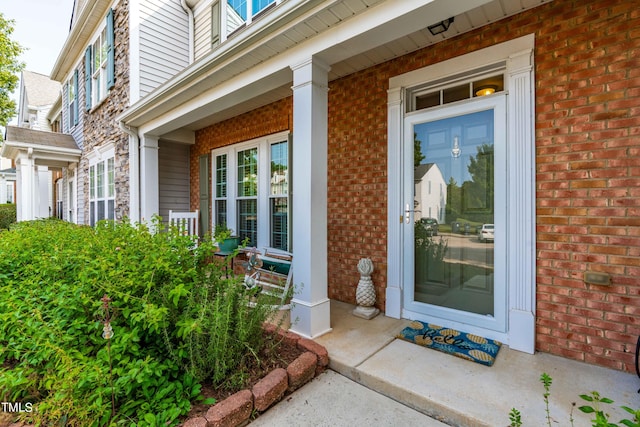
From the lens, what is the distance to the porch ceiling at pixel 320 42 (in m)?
2.05

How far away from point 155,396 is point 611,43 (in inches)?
141

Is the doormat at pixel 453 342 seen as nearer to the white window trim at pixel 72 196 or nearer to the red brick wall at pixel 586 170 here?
the red brick wall at pixel 586 170

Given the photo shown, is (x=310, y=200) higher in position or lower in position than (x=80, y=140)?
lower

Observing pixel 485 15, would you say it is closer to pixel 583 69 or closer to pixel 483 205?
pixel 583 69

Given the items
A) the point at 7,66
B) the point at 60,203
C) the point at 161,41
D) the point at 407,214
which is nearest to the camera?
the point at 407,214

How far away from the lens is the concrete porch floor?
1.66 meters

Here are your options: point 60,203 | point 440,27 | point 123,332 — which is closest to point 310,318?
point 123,332

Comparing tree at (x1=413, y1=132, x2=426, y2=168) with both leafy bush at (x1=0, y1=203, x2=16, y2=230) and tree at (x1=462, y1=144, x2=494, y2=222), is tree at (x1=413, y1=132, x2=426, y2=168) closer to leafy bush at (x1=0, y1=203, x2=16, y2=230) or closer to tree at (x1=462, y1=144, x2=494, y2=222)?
tree at (x1=462, y1=144, x2=494, y2=222)

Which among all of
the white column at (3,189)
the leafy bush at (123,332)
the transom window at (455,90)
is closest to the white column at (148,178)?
the leafy bush at (123,332)

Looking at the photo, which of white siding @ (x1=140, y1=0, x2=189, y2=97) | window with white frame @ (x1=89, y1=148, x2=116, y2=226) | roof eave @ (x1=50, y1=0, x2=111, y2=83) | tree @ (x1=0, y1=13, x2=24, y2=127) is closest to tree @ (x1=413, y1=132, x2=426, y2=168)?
white siding @ (x1=140, y1=0, x2=189, y2=97)

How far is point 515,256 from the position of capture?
7.66 feet

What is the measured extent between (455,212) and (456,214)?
0.07 ft

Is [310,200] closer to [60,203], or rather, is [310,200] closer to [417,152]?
[417,152]

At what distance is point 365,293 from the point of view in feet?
9.89
